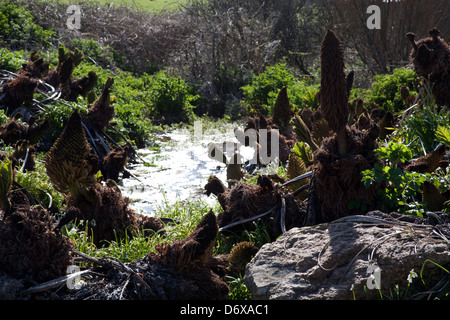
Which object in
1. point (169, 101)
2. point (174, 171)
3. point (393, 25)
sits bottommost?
point (174, 171)

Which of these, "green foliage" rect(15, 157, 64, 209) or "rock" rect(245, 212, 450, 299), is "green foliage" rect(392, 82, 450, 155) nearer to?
"rock" rect(245, 212, 450, 299)

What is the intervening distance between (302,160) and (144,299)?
2.03 m

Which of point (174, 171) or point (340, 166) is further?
point (174, 171)

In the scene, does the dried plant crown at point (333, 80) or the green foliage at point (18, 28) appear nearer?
the dried plant crown at point (333, 80)

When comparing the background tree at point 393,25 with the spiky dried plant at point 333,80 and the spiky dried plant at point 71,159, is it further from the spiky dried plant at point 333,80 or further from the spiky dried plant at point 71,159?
the spiky dried plant at point 71,159

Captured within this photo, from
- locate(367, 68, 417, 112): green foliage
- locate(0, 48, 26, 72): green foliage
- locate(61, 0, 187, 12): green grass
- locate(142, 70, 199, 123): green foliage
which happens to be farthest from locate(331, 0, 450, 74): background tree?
locate(0, 48, 26, 72): green foliage

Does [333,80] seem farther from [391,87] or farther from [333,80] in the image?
[391,87]

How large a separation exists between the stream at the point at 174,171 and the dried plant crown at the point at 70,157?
133 centimetres

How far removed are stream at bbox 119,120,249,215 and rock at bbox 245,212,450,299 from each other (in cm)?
242

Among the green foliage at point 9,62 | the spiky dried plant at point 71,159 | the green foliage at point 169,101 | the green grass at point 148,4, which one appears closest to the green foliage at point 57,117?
the green foliage at point 9,62

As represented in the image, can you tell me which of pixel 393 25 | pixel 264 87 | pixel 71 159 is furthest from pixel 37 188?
pixel 393 25

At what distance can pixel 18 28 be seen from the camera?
13.4 meters

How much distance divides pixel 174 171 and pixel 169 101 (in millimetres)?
4650

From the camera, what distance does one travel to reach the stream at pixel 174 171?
572 centimetres
